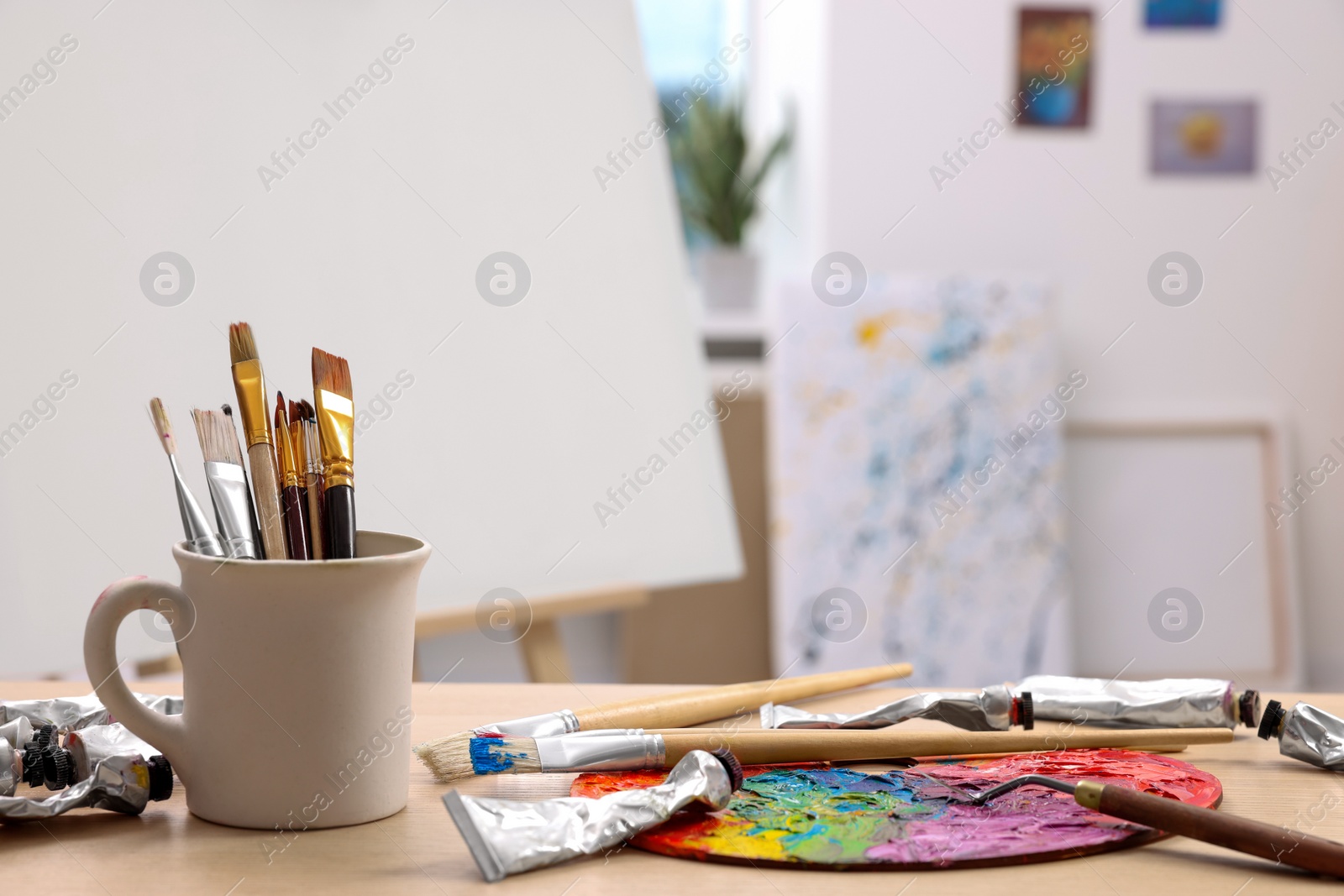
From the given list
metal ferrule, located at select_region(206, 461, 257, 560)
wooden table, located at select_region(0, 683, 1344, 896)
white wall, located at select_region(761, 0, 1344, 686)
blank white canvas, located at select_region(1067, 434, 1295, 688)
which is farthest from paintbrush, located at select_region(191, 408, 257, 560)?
blank white canvas, located at select_region(1067, 434, 1295, 688)

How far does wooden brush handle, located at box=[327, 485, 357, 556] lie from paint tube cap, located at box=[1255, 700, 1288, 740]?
449 millimetres

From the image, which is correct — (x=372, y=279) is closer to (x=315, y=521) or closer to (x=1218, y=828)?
(x=315, y=521)

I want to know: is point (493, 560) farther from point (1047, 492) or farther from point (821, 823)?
point (1047, 492)

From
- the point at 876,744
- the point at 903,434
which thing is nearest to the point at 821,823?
the point at 876,744

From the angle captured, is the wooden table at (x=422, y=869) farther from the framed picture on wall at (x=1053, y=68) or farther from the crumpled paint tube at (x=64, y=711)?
the framed picture on wall at (x=1053, y=68)

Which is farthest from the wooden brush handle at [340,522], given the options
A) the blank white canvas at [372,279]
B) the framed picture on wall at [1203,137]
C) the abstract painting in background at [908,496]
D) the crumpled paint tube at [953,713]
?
the framed picture on wall at [1203,137]

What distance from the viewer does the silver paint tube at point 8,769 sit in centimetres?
47

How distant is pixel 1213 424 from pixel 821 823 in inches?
85.5

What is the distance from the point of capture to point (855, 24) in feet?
7.40

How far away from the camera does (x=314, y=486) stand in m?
Answer: 0.47

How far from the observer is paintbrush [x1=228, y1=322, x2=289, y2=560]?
0.45 meters

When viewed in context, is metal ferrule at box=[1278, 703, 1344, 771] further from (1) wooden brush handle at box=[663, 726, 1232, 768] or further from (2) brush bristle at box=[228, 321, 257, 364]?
(2) brush bristle at box=[228, 321, 257, 364]

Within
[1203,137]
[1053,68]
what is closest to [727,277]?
[1053,68]

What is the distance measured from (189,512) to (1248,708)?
530mm
